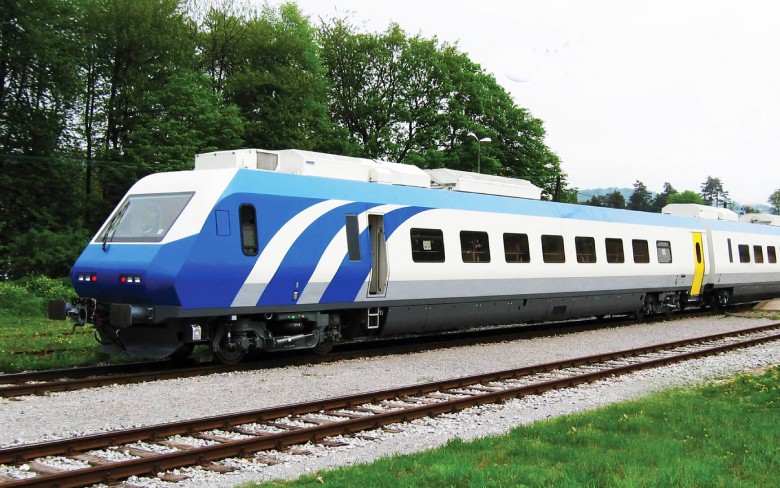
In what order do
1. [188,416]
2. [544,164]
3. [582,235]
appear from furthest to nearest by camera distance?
[544,164] < [582,235] < [188,416]

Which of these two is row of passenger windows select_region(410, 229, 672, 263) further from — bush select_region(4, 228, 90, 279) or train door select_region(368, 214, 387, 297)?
bush select_region(4, 228, 90, 279)

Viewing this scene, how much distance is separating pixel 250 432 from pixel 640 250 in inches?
685

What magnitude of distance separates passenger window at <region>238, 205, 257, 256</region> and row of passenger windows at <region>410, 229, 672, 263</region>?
407 centimetres

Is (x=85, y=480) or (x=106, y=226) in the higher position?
(x=106, y=226)

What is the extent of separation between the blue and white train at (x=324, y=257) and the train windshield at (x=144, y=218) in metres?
0.03

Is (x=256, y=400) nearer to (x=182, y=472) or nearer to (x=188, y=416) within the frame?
(x=188, y=416)

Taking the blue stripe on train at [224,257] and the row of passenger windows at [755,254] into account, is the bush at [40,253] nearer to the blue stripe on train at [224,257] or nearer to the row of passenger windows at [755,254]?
the blue stripe on train at [224,257]

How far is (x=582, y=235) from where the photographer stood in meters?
21.0

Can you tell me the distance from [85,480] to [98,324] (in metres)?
6.36

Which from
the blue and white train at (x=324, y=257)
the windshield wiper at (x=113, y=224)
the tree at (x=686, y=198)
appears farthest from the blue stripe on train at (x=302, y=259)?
the tree at (x=686, y=198)

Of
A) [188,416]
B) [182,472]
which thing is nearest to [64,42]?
[188,416]

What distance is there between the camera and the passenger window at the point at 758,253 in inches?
1189

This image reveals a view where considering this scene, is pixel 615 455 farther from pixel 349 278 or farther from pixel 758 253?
pixel 758 253

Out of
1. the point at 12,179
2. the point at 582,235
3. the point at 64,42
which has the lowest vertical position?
the point at 582,235
